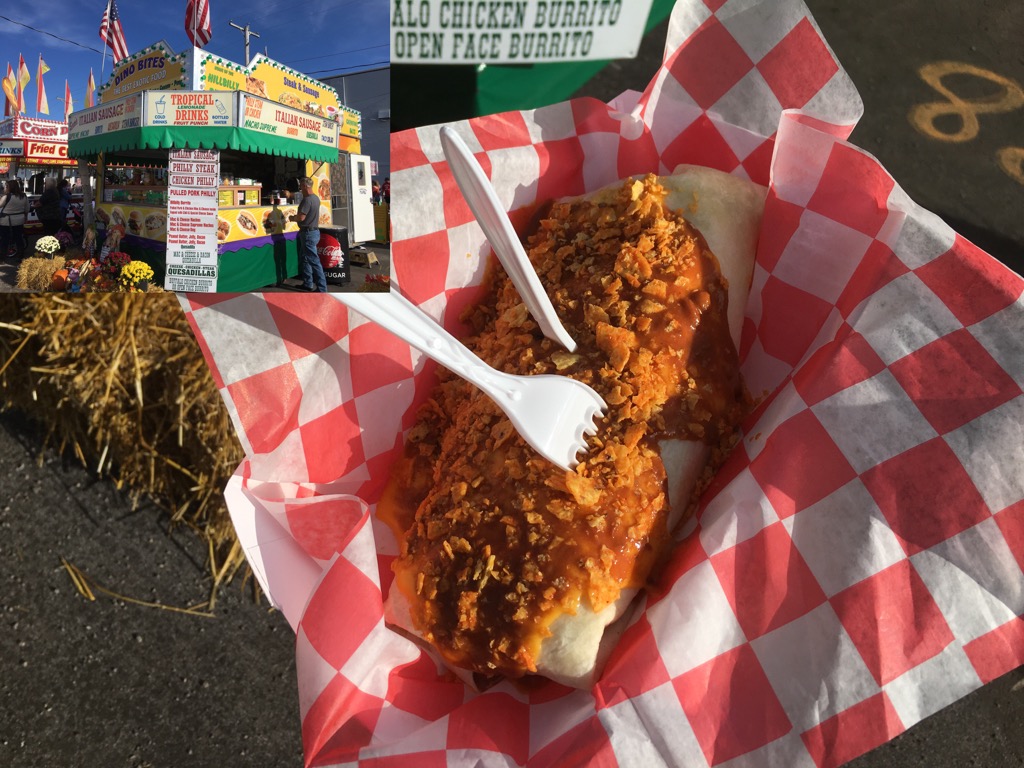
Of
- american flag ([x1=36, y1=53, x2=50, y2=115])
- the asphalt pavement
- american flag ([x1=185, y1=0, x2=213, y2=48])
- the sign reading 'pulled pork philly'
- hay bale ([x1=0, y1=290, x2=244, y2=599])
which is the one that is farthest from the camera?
the asphalt pavement

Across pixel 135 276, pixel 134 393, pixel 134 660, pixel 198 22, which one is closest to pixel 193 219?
pixel 135 276

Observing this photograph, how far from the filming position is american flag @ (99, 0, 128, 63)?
1571mm

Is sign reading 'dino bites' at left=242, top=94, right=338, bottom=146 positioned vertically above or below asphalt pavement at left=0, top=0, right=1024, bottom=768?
above

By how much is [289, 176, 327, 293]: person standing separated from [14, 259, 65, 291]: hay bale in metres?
0.74

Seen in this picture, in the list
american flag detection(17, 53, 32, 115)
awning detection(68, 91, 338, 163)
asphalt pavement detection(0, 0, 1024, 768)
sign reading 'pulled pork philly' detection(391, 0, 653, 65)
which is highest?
sign reading 'pulled pork philly' detection(391, 0, 653, 65)

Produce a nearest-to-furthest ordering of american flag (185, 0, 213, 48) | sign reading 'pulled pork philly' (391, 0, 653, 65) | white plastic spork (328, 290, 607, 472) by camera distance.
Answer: white plastic spork (328, 290, 607, 472) < american flag (185, 0, 213, 48) < sign reading 'pulled pork philly' (391, 0, 653, 65)

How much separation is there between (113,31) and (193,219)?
48 cm

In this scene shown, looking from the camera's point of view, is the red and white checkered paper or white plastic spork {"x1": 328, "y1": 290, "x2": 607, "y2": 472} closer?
the red and white checkered paper

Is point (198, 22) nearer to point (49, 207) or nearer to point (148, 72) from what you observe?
point (148, 72)

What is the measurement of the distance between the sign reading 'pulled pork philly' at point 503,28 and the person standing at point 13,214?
119cm

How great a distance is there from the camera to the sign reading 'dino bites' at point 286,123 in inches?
66.5

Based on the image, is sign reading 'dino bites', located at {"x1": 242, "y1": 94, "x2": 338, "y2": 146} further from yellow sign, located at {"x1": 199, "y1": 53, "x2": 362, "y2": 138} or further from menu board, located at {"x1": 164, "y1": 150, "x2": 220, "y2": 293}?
menu board, located at {"x1": 164, "y1": 150, "x2": 220, "y2": 293}

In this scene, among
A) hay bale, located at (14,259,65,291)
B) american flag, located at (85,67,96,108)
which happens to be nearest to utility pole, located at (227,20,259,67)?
american flag, located at (85,67,96,108)

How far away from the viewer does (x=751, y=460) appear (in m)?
1.47
